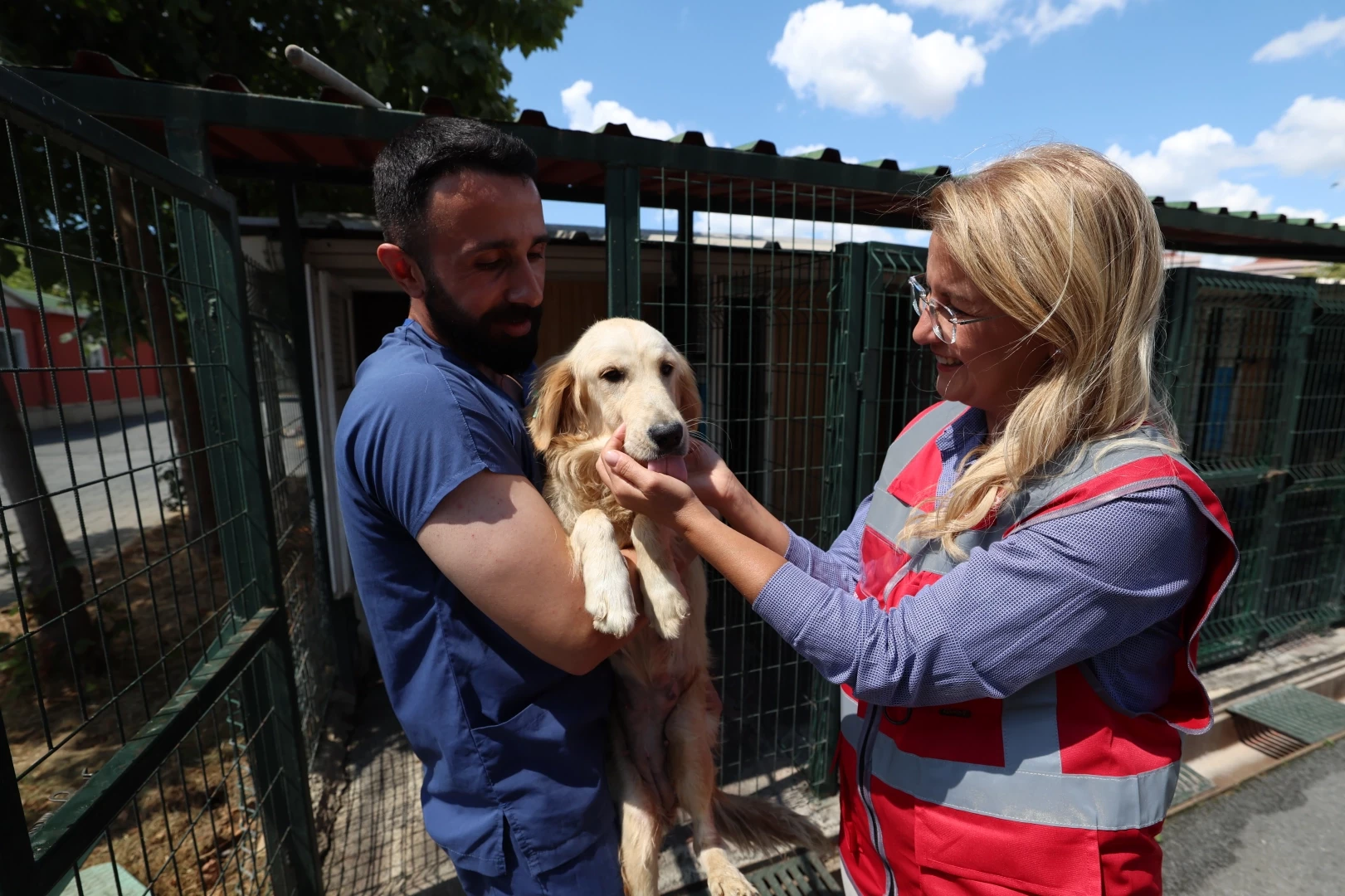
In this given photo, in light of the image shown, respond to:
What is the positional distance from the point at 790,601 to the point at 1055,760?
2.02ft

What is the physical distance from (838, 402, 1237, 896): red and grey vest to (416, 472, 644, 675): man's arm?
0.76m

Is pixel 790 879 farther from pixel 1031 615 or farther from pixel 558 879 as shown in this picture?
pixel 1031 615

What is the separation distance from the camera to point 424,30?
16.2 ft

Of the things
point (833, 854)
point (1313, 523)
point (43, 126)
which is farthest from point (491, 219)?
point (1313, 523)

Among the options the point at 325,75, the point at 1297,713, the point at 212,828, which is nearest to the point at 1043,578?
the point at 325,75

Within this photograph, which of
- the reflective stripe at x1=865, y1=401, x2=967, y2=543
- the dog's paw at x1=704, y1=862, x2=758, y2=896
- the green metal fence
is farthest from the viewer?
the green metal fence

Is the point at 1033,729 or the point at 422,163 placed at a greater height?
the point at 422,163

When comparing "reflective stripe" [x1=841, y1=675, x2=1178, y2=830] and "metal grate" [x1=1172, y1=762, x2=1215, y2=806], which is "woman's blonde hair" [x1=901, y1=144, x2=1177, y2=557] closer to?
"reflective stripe" [x1=841, y1=675, x2=1178, y2=830]

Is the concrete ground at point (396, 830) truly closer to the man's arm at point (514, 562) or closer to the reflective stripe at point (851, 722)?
the reflective stripe at point (851, 722)

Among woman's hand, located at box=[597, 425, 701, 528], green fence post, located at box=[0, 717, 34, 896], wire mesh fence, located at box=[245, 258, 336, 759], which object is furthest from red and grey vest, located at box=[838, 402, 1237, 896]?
wire mesh fence, located at box=[245, 258, 336, 759]

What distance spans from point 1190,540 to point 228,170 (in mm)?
4193

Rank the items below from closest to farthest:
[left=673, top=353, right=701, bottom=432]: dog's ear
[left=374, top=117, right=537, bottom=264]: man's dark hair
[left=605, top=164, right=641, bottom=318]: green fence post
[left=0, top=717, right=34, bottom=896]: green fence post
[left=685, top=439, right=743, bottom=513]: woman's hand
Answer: [left=0, top=717, right=34, bottom=896]: green fence post, [left=374, top=117, right=537, bottom=264]: man's dark hair, [left=685, top=439, right=743, bottom=513]: woman's hand, [left=673, top=353, right=701, bottom=432]: dog's ear, [left=605, top=164, right=641, bottom=318]: green fence post

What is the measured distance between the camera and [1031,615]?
1202 mm

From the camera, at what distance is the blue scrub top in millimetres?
1362
